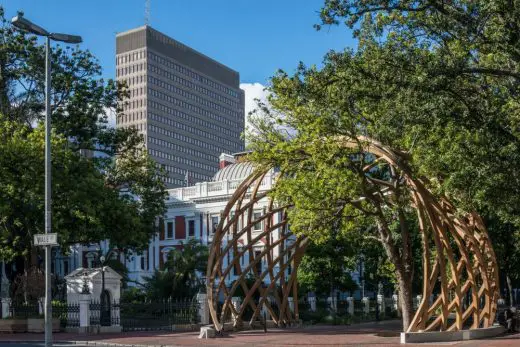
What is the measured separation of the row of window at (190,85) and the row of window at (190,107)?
3.82 meters

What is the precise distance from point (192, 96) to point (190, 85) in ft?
8.28

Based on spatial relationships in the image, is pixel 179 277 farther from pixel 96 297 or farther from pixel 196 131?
pixel 196 131

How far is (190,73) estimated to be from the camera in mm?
172750

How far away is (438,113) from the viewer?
742 inches

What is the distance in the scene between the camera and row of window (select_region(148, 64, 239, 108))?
161562 millimetres

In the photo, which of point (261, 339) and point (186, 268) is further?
point (186, 268)

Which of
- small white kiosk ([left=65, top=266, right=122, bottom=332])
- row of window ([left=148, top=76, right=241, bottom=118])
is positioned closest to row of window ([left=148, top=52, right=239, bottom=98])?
row of window ([left=148, top=76, right=241, bottom=118])

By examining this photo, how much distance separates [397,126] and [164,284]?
3114 cm

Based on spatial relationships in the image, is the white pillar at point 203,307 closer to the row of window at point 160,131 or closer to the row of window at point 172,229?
the row of window at point 172,229

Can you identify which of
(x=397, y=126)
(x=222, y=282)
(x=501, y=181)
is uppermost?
(x=397, y=126)

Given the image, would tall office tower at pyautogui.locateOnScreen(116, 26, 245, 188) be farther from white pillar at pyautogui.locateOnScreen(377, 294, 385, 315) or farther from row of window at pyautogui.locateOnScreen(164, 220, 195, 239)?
white pillar at pyautogui.locateOnScreen(377, 294, 385, 315)

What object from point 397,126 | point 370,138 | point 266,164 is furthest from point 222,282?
point 397,126

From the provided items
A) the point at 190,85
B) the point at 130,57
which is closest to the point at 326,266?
the point at 130,57

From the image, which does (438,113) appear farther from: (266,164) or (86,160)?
(86,160)
